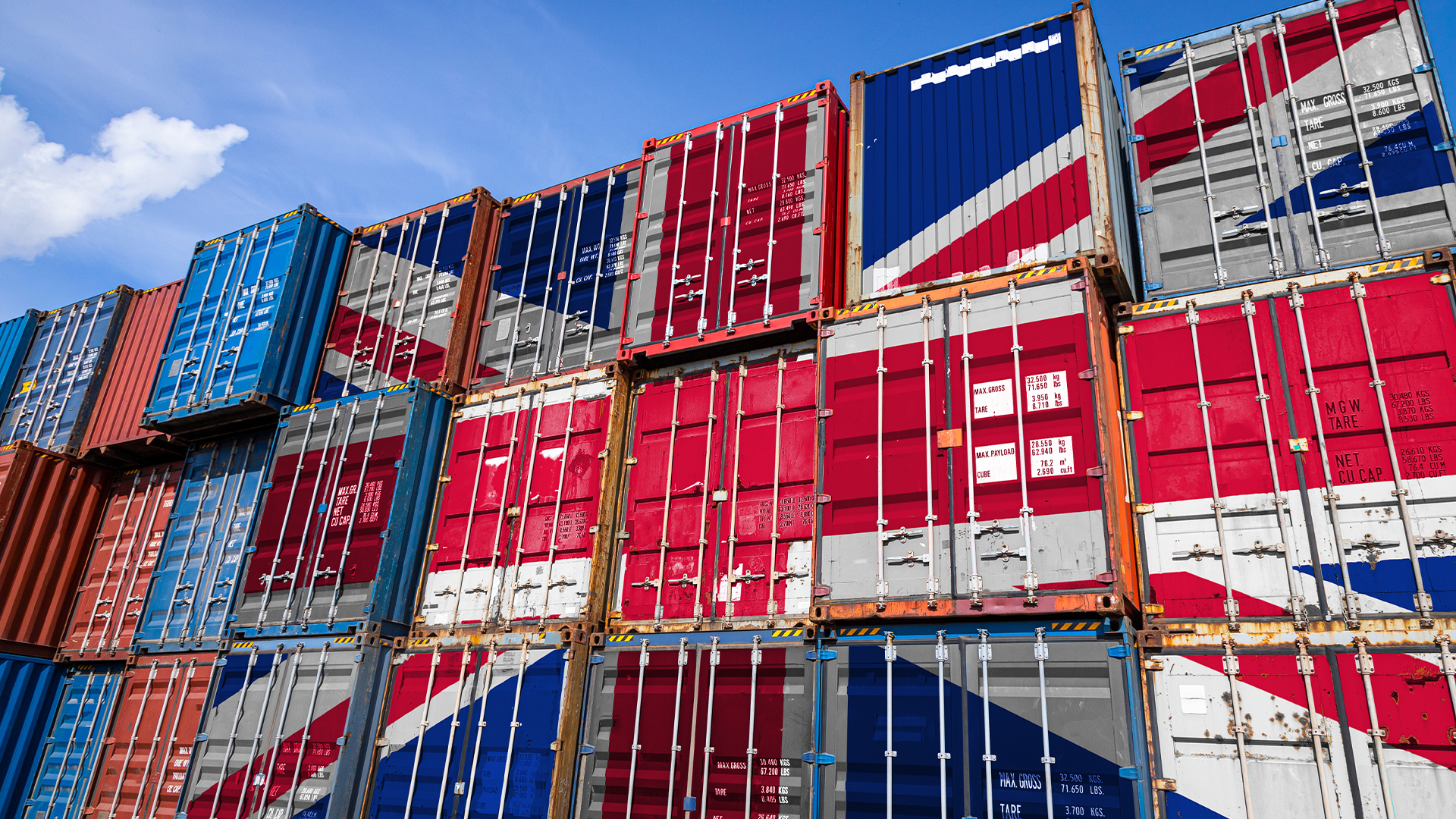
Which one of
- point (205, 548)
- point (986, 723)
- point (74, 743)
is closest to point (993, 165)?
point (986, 723)

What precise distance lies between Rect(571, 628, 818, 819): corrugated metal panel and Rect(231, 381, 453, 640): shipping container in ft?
11.0

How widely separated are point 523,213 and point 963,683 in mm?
9449

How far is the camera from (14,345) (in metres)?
18.3

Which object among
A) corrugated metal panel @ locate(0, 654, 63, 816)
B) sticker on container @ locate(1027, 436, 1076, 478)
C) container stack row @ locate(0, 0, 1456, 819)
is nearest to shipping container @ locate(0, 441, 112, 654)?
container stack row @ locate(0, 0, 1456, 819)

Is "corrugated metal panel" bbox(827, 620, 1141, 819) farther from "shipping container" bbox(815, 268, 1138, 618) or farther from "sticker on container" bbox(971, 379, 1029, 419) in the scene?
"sticker on container" bbox(971, 379, 1029, 419)

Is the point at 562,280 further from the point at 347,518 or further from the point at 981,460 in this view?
the point at 981,460

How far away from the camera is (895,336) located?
948 centimetres

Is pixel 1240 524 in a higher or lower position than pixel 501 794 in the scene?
higher

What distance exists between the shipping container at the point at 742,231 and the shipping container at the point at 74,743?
9538 mm

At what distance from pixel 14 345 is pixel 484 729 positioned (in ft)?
49.0

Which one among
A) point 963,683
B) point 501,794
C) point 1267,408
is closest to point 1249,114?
point 1267,408

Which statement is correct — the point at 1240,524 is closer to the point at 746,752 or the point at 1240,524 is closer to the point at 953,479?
the point at 953,479

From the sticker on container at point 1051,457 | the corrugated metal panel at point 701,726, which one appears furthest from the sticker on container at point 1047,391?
the corrugated metal panel at point 701,726

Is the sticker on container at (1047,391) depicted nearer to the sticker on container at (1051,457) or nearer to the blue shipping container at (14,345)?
the sticker on container at (1051,457)
